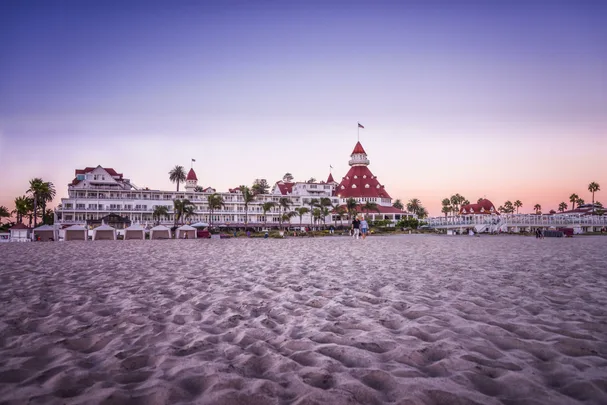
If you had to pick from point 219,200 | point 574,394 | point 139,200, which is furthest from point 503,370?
point 139,200

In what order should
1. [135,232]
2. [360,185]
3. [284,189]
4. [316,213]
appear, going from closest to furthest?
[135,232]
[316,213]
[284,189]
[360,185]

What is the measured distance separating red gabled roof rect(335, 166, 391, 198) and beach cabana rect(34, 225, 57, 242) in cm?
7839

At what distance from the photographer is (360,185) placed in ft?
374

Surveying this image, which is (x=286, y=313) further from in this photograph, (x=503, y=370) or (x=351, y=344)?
(x=503, y=370)

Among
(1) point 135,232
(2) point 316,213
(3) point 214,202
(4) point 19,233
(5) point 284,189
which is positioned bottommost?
(1) point 135,232

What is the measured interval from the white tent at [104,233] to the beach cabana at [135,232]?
5.92ft

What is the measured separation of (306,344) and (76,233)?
56.5 meters

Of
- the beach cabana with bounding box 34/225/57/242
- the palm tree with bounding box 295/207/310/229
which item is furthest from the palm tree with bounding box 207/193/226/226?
the beach cabana with bounding box 34/225/57/242

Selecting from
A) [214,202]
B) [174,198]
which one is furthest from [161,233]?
[174,198]

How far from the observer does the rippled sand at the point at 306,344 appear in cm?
307

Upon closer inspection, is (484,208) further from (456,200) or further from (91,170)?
(91,170)

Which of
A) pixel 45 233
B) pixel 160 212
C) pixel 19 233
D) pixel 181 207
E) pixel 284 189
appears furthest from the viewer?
Result: pixel 284 189

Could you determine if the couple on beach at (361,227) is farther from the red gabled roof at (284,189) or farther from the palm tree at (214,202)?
the red gabled roof at (284,189)

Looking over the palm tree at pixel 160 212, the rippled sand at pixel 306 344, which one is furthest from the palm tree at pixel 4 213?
the rippled sand at pixel 306 344
